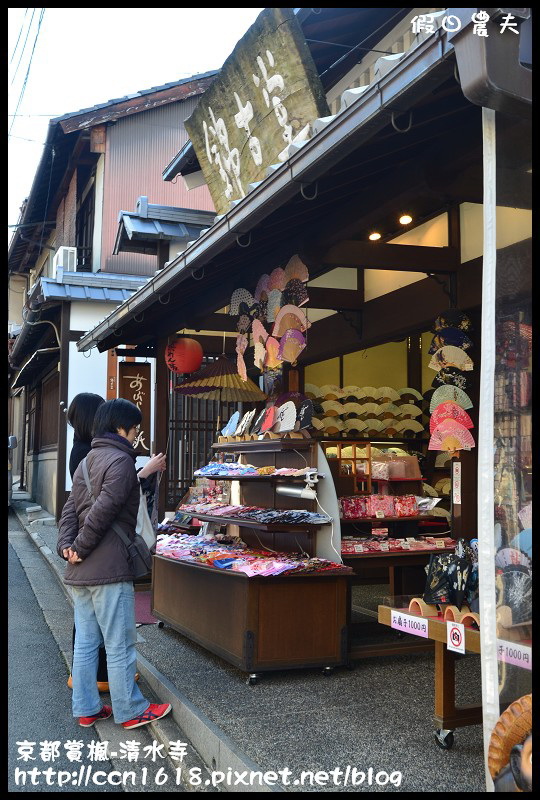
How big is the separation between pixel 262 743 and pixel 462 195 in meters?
4.17

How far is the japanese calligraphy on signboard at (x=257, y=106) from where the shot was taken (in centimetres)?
704

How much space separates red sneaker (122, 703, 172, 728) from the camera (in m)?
5.46

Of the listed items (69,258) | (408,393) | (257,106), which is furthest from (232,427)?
(69,258)

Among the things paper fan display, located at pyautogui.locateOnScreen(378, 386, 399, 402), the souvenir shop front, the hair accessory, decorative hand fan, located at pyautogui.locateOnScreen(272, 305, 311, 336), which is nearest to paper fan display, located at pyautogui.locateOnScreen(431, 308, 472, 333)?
the souvenir shop front

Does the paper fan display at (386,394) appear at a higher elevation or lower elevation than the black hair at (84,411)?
higher

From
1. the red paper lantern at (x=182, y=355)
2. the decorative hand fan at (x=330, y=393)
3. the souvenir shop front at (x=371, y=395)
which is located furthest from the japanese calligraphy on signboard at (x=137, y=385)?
the decorative hand fan at (x=330, y=393)

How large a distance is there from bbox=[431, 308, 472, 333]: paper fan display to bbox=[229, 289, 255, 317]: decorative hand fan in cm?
204

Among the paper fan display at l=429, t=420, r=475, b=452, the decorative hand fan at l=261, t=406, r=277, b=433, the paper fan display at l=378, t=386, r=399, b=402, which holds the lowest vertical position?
the paper fan display at l=429, t=420, r=475, b=452

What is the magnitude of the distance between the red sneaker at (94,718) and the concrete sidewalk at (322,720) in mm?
472

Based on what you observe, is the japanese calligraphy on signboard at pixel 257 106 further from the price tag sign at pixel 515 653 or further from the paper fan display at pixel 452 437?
the price tag sign at pixel 515 653

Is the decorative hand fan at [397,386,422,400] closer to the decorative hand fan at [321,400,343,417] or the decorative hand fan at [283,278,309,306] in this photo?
the decorative hand fan at [321,400,343,417]

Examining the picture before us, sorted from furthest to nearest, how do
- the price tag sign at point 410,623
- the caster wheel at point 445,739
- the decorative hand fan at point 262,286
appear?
the decorative hand fan at point 262,286 < the price tag sign at point 410,623 < the caster wheel at point 445,739

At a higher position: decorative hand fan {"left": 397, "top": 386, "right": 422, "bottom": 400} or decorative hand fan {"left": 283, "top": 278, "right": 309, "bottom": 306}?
decorative hand fan {"left": 283, "top": 278, "right": 309, "bottom": 306}

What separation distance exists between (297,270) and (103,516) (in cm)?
285
